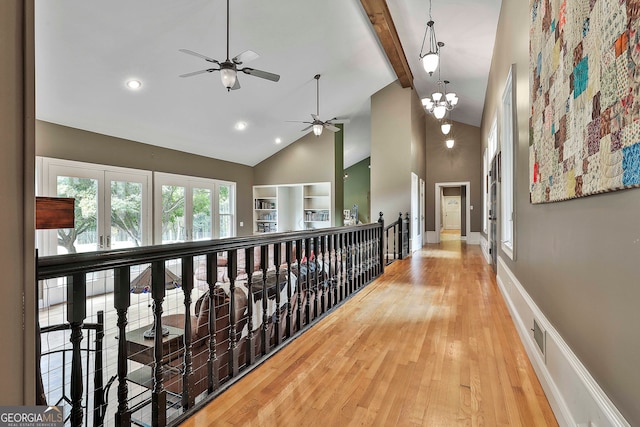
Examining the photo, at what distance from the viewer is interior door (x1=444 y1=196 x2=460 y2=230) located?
54.9 feet

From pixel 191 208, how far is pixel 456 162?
8.15m

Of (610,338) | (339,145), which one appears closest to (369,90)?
(339,145)

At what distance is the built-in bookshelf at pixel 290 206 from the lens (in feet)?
31.4

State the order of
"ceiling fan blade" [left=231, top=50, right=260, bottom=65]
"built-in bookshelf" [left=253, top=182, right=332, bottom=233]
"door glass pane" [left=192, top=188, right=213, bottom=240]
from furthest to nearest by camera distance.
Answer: "built-in bookshelf" [left=253, top=182, right=332, bottom=233], "door glass pane" [left=192, top=188, right=213, bottom=240], "ceiling fan blade" [left=231, top=50, right=260, bottom=65]

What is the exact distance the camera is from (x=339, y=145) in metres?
9.50

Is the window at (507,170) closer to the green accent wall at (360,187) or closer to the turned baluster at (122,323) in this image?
the turned baluster at (122,323)

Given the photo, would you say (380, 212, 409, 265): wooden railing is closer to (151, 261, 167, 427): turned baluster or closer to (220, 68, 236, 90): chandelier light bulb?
(220, 68, 236, 90): chandelier light bulb

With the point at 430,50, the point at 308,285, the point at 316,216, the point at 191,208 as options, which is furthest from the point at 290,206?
the point at 308,285

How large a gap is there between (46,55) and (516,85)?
5450 mm

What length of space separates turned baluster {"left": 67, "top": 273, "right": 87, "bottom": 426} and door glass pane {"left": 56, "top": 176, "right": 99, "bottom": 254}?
16.6ft

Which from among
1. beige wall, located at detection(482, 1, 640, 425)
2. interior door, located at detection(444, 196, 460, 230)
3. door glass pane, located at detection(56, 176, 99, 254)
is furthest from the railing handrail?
interior door, located at detection(444, 196, 460, 230)

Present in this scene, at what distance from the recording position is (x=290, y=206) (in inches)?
401

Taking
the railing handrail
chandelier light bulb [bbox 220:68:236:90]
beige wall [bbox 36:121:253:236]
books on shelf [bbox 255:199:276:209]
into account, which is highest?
chandelier light bulb [bbox 220:68:236:90]

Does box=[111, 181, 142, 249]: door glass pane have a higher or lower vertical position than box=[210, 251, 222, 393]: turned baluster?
higher
